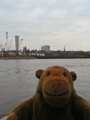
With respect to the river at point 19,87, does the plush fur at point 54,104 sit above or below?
above

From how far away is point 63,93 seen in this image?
5.21 ft

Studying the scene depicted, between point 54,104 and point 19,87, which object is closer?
point 54,104

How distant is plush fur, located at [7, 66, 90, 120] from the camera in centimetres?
159

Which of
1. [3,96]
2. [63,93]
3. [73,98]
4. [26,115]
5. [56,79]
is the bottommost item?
[3,96]

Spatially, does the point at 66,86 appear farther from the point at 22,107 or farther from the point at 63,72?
the point at 22,107

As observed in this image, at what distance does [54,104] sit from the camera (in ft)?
5.28

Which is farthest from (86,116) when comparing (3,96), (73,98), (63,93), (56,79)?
(3,96)

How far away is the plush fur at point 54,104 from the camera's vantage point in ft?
5.21

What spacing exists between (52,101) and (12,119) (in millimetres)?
512

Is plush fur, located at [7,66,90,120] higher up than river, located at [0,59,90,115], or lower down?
higher up

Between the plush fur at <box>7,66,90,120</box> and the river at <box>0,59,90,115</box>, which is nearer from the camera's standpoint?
the plush fur at <box>7,66,90,120</box>

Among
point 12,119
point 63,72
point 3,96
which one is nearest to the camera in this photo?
point 12,119

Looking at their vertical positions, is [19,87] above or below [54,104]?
below

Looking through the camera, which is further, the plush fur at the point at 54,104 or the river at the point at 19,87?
the river at the point at 19,87
